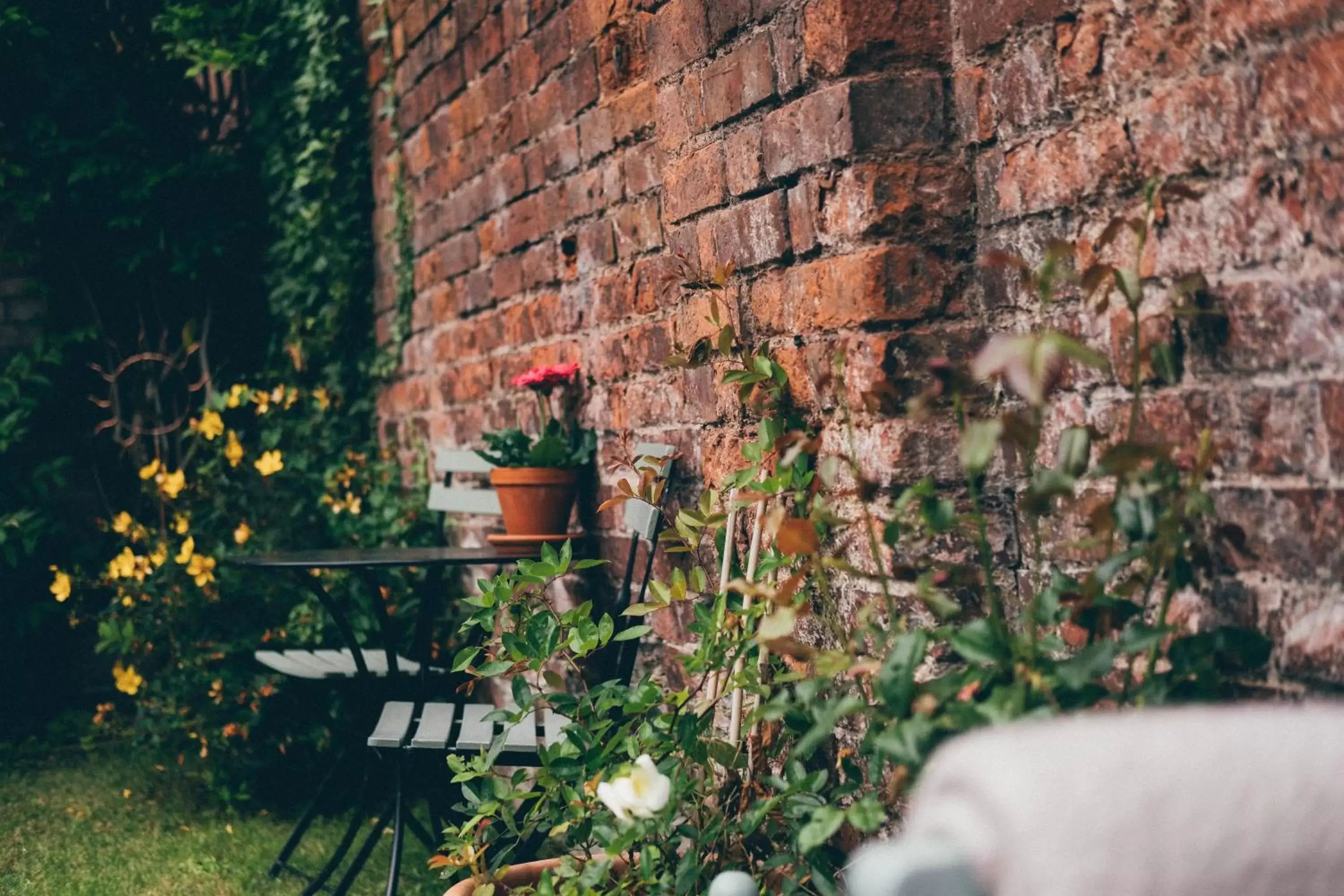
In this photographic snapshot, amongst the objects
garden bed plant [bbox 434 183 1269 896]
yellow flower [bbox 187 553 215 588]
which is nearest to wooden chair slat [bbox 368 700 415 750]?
garden bed plant [bbox 434 183 1269 896]

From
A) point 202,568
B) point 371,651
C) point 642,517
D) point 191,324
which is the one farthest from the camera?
point 191,324

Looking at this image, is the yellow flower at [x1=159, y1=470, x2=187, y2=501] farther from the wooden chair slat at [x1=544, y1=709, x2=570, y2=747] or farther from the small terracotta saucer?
the wooden chair slat at [x1=544, y1=709, x2=570, y2=747]

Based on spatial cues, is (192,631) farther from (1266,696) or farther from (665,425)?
(1266,696)

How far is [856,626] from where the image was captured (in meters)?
1.45

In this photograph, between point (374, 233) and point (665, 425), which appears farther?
point (374, 233)

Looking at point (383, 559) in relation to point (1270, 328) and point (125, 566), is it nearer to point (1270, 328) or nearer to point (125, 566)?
point (125, 566)

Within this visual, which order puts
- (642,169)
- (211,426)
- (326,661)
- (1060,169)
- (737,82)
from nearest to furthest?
(1060,169), (737,82), (642,169), (326,661), (211,426)

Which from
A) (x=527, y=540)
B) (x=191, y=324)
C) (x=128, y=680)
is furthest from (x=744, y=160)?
(x=191, y=324)

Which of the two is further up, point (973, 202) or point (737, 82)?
point (737, 82)

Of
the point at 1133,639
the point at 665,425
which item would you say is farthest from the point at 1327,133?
the point at 665,425

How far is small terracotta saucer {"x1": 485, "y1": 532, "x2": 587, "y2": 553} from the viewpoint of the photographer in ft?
8.45

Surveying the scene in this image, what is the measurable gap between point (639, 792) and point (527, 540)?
45.2 inches

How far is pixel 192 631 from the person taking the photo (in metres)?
3.64

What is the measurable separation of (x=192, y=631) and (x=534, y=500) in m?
1.63
